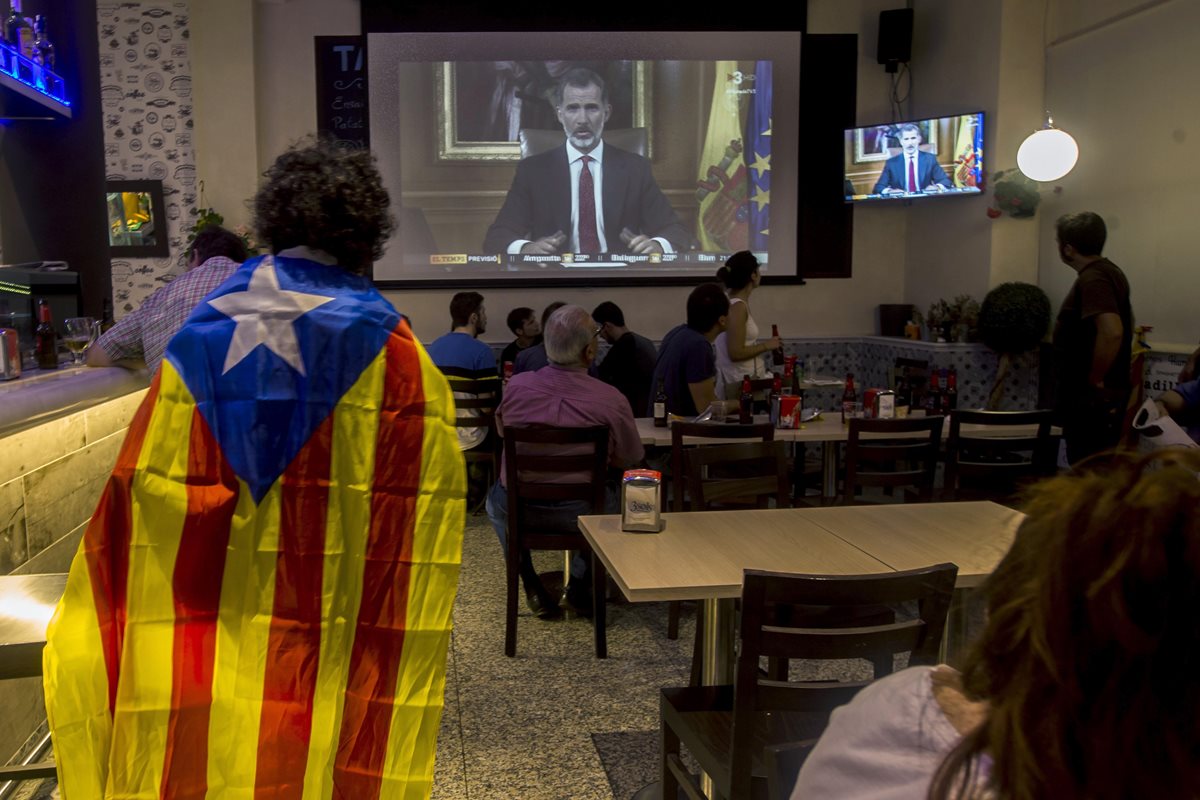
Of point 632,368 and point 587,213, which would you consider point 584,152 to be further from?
point 632,368

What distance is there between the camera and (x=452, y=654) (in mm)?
3906

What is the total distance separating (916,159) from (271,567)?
6.85 meters

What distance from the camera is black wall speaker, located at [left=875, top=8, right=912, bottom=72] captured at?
7.98 m

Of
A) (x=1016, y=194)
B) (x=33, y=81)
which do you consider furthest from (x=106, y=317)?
(x=1016, y=194)

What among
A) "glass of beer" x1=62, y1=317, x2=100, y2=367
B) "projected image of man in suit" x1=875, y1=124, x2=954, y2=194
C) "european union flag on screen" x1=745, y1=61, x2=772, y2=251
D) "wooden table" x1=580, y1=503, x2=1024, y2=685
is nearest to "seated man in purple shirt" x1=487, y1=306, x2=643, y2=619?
"wooden table" x1=580, y1=503, x2=1024, y2=685

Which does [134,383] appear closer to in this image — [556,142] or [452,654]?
[452,654]

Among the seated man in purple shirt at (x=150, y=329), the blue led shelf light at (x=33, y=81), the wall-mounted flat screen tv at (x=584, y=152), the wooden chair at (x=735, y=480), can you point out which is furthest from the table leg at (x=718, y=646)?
the wall-mounted flat screen tv at (x=584, y=152)

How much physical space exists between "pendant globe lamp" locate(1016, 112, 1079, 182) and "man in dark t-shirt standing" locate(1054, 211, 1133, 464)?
1718 millimetres

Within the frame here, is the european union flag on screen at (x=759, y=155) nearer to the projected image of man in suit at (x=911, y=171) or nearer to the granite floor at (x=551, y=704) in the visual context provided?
the projected image of man in suit at (x=911, y=171)

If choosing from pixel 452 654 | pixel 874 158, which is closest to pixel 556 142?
pixel 874 158

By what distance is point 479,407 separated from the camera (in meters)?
5.62

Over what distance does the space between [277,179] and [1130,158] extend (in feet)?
19.1

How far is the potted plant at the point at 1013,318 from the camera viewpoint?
6789mm

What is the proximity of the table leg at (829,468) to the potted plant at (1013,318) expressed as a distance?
251 centimetres
